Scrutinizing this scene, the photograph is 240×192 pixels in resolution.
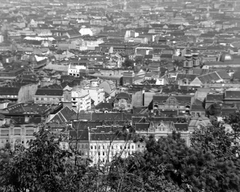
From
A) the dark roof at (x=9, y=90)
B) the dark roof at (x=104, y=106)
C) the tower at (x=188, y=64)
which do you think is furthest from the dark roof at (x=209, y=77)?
the dark roof at (x=9, y=90)

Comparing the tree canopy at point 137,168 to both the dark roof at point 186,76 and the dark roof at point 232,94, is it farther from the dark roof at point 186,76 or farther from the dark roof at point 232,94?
the dark roof at point 186,76

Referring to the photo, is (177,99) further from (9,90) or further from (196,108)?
(9,90)

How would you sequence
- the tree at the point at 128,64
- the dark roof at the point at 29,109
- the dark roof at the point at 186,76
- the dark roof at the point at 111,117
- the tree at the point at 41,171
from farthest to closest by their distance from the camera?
the tree at the point at 128,64
the dark roof at the point at 186,76
the dark roof at the point at 29,109
the dark roof at the point at 111,117
the tree at the point at 41,171

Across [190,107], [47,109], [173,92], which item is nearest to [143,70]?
[173,92]

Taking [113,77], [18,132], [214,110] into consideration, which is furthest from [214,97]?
[18,132]

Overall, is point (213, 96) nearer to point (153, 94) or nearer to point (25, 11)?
point (153, 94)
